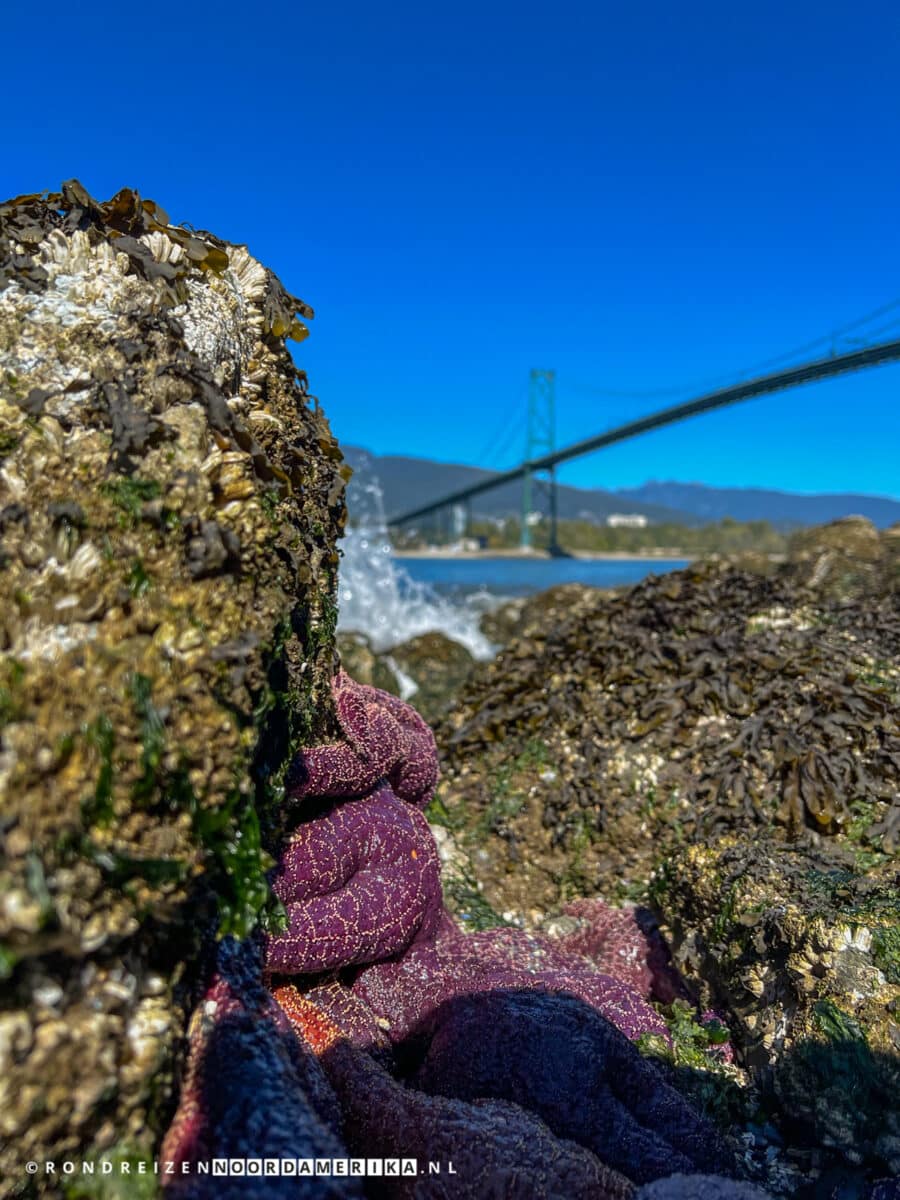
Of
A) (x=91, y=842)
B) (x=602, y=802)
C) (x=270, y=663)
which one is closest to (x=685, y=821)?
(x=602, y=802)

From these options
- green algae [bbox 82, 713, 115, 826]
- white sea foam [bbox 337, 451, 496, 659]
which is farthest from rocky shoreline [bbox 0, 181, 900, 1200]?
white sea foam [bbox 337, 451, 496, 659]

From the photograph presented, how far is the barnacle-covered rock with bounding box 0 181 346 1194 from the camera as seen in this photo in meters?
1.48

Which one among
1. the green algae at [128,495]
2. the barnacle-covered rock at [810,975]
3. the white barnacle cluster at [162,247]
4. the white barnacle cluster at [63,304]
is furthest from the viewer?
the barnacle-covered rock at [810,975]

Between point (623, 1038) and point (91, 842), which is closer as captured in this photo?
point (91, 842)

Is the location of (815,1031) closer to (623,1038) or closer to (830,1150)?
(830,1150)

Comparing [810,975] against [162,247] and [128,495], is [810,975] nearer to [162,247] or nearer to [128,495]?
[128,495]

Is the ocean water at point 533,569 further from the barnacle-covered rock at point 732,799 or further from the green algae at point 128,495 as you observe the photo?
the green algae at point 128,495

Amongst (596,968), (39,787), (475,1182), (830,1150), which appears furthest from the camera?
(596,968)

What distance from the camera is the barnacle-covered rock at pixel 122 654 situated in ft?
4.85

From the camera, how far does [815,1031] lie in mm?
2756

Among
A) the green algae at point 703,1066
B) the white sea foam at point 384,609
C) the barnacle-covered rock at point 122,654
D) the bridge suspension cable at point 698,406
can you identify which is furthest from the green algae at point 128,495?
the bridge suspension cable at point 698,406

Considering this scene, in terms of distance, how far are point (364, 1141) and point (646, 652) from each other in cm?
429

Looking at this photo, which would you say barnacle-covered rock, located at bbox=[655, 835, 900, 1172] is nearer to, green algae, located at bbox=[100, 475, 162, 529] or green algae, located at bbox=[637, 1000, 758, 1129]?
green algae, located at bbox=[637, 1000, 758, 1129]

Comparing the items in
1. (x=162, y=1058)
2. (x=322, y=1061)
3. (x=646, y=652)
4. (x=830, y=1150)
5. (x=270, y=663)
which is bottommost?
(x=830, y=1150)
